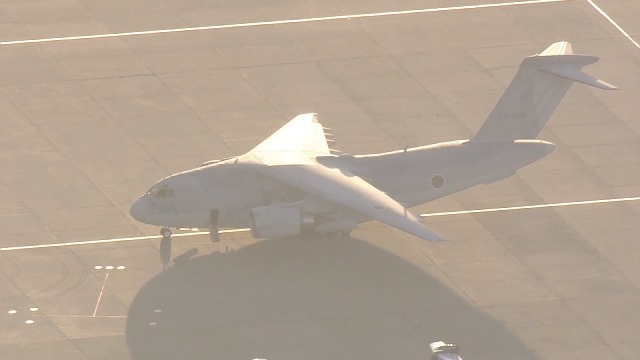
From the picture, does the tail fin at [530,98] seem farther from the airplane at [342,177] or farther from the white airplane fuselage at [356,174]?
the white airplane fuselage at [356,174]

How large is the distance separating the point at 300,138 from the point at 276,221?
5387 millimetres

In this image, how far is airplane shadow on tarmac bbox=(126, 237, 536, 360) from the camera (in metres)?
47.7

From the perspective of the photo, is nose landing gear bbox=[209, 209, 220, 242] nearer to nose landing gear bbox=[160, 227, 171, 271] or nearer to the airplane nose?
nose landing gear bbox=[160, 227, 171, 271]

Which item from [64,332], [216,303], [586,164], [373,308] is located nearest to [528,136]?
[586,164]

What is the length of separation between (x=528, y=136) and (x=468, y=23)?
15611 mm

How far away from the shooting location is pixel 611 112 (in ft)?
207

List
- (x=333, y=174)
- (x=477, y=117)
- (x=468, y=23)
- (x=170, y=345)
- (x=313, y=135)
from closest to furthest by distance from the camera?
(x=170, y=345)
(x=333, y=174)
(x=313, y=135)
(x=477, y=117)
(x=468, y=23)

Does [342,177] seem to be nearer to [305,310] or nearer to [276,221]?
[276,221]

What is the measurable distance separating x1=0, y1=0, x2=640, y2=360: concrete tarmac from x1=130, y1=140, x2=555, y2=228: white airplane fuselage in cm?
150

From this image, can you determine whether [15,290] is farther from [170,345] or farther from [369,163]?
[369,163]

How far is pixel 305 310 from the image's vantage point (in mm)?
49625

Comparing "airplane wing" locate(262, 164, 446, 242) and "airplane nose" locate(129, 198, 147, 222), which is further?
"airplane nose" locate(129, 198, 147, 222)

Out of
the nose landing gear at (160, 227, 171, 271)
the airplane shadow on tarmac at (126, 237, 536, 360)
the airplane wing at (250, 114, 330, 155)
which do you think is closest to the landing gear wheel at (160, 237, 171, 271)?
the nose landing gear at (160, 227, 171, 271)

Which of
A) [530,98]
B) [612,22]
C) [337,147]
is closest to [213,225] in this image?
[337,147]
